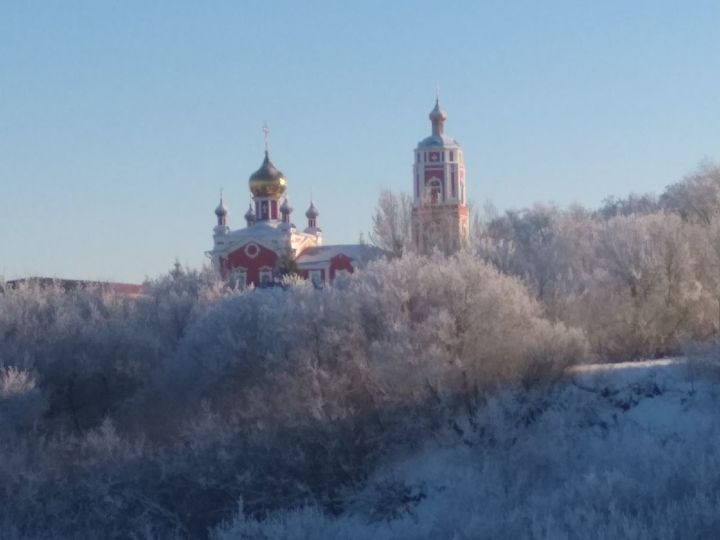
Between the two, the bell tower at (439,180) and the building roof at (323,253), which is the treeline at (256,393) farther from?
the building roof at (323,253)

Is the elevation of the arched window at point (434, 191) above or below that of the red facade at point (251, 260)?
above

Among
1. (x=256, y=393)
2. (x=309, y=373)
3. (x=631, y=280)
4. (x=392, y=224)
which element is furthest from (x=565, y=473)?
(x=392, y=224)

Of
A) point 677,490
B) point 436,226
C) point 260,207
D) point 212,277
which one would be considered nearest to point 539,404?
point 677,490

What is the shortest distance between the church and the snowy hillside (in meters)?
31.9

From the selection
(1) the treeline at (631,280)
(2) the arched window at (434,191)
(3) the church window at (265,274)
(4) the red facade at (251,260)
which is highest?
(2) the arched window at (434,191)

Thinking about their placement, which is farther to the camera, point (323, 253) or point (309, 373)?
point (323, 253)

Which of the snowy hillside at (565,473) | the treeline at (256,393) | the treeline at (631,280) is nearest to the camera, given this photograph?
the snowy hillside at (565,473)

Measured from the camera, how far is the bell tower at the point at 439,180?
49.3 meters

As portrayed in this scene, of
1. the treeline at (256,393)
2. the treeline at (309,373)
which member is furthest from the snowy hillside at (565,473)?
the treeline at (256,393)

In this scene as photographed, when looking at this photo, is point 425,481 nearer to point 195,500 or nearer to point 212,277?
point 195,500

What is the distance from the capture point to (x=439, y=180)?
200 ft

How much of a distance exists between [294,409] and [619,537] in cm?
1048

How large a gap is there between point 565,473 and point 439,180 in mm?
44177

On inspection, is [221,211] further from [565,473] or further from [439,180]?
[565,473]
